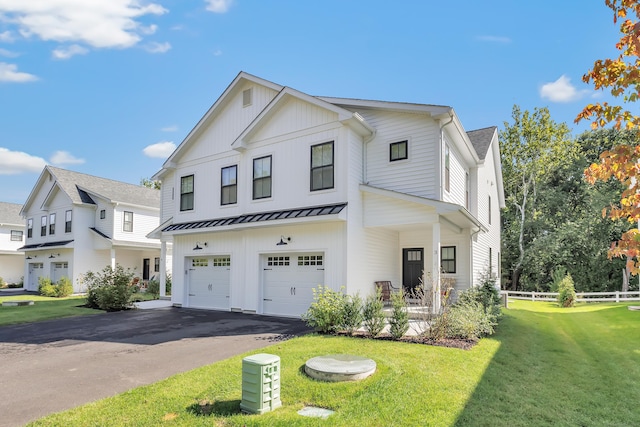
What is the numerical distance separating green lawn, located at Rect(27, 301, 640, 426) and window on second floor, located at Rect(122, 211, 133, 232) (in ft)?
72.5

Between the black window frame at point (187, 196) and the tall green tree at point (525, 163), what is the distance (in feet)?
77.5

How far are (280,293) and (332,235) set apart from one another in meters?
3.24

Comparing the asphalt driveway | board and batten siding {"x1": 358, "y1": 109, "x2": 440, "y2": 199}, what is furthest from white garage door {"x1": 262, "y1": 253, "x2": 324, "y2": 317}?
board and batten siding {"x1": 358, "y1": 109, "x2": 440, "y2": 199}

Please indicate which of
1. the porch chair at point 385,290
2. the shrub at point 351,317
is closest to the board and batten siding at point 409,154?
the porch chair at point 385,290

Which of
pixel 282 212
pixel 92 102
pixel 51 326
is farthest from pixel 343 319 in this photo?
pixel 92 102

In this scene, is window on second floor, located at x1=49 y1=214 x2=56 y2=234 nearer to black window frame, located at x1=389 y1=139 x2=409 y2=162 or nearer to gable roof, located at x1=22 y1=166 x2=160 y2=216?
gable roof, located at x1=22 y1=166 x2=160 y2=216

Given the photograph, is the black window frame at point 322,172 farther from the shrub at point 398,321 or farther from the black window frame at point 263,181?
the shrub at point 398,321

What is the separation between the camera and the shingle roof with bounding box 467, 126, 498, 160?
17627 millimetres

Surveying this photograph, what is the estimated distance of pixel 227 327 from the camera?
39.2ft

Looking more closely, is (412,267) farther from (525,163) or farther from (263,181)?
(525,163)

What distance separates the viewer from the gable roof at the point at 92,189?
89.9ft

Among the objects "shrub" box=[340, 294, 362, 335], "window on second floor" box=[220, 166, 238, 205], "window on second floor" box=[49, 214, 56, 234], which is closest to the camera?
"shrub" box=[340, 294, 362, 335]

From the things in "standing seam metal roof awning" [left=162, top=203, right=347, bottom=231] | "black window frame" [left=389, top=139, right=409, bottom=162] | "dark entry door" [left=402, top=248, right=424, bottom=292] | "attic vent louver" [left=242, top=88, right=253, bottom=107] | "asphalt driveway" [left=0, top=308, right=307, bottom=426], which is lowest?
"asphalt driveway" [left=0, top=308, right=307, bottom=426]

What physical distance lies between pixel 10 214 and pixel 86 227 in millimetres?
16198
